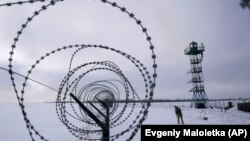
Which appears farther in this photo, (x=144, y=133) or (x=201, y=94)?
(x=201, y=94)

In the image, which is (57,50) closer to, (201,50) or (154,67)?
(154,67)

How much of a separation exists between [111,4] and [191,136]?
2933 mm

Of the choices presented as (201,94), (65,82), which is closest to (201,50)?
(201,94)

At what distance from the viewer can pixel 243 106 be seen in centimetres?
4350

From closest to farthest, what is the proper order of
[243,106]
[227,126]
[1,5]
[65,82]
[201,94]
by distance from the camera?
[1,5] → [227,126] → [65,82] → [243,106] → [201,94]

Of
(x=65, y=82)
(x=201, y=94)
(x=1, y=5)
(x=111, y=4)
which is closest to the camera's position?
(x=1, y=5)

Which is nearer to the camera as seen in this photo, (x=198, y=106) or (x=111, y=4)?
(x=111, y=4)

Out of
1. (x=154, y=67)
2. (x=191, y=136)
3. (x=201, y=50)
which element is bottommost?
(x=191, y=136)

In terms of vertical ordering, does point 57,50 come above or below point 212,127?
above

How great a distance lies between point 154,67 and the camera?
509cm

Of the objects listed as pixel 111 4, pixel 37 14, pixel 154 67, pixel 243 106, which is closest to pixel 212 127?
pixel 154 67

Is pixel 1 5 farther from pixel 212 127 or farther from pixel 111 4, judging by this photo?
pixel 212 127

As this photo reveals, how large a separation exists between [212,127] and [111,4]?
120 inches

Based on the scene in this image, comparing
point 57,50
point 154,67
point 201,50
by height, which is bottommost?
point 154,67
